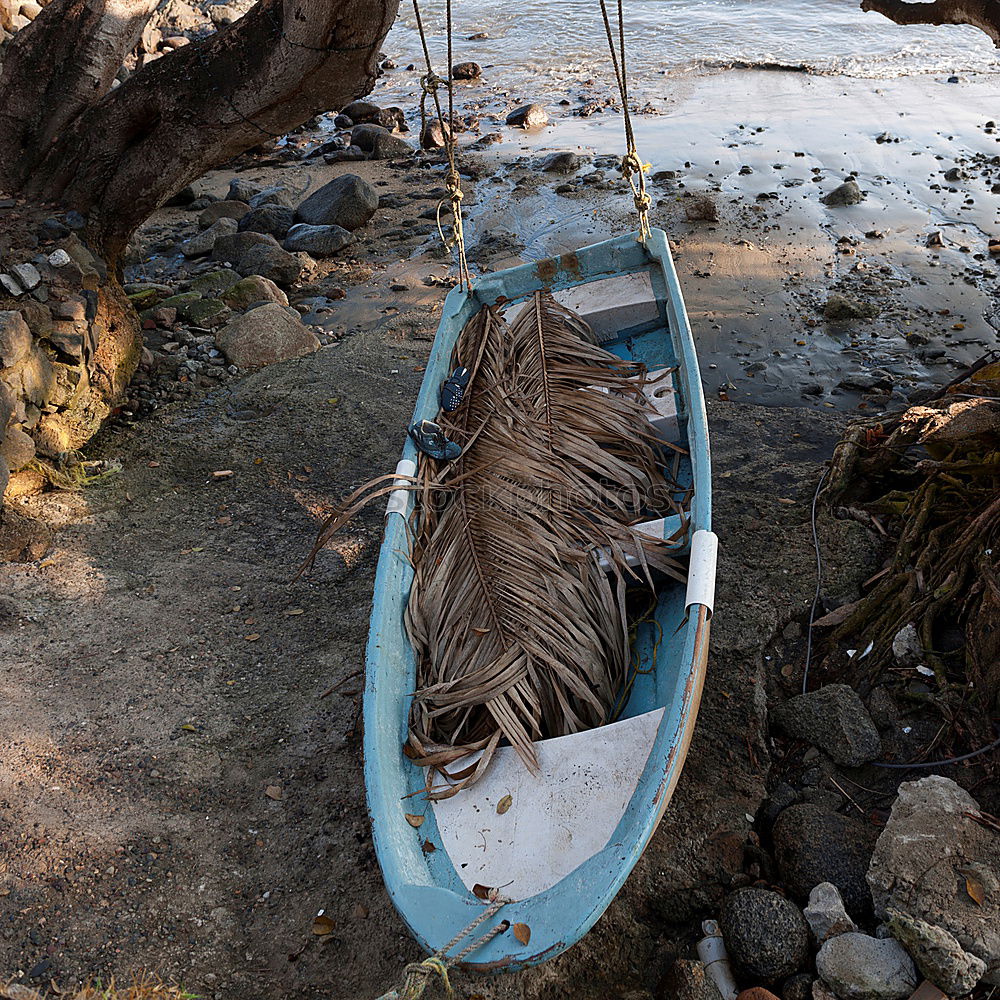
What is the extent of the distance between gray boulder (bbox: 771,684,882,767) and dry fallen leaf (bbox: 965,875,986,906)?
73 centimetres

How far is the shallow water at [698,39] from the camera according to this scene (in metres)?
13.7

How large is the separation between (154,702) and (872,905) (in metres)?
3.02

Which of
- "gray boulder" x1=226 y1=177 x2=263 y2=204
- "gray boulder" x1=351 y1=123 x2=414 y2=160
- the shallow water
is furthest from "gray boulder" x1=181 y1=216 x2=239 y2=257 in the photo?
the shallow water

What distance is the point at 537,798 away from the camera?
297 cm

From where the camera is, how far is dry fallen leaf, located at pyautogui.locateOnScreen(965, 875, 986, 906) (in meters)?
2.74

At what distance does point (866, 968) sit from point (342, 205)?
28.8 ft

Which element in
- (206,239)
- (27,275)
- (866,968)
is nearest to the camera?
(866,968)

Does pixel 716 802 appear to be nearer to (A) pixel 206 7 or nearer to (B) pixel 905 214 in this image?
(B) pixel 905 214

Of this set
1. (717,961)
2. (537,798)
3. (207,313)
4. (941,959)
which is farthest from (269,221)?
(941,959)

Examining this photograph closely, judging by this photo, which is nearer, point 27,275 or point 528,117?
point 27,275

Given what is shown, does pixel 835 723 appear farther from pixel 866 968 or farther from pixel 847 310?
pixel 847 310

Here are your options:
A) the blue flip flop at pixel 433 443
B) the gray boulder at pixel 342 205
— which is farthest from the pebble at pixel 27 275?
the gray boulder at pixel 342 205

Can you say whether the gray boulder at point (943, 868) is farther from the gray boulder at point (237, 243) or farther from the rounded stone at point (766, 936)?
the gray boulder at point (237, 243)

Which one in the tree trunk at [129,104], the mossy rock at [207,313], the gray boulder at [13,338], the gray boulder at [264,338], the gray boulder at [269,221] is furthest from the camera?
the gray boulder at [269,221]
